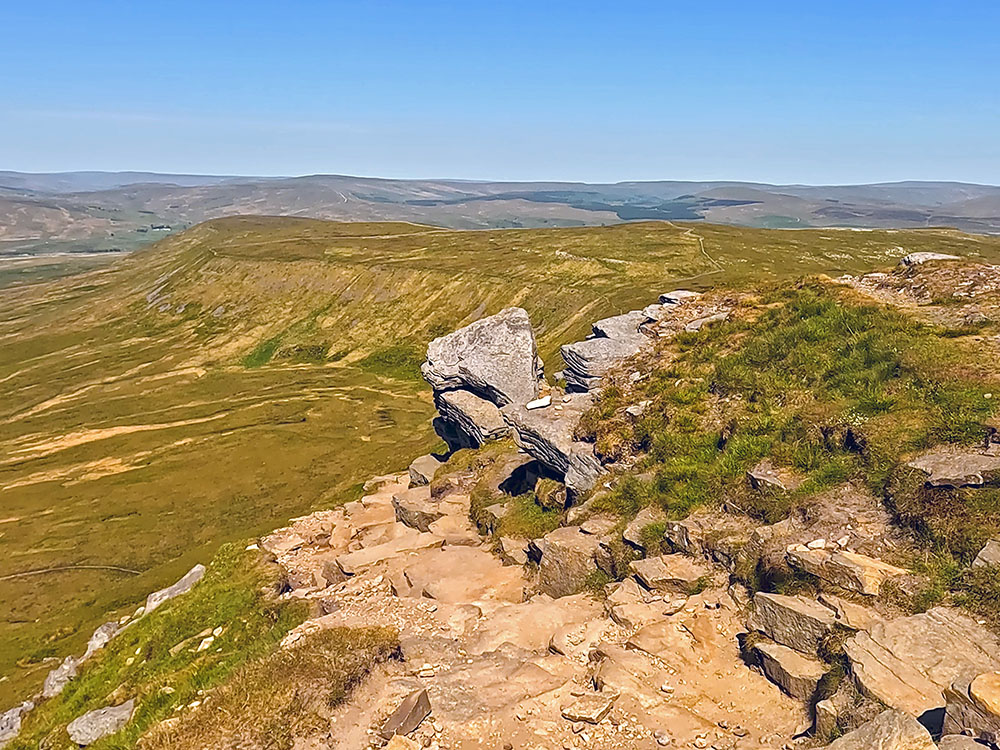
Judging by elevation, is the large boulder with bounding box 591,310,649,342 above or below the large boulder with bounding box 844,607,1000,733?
above

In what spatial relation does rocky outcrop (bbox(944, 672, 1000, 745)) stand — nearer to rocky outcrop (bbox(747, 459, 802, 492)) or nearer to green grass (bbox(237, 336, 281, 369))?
rocky outcrop (bbox(747, 459, 802, 492))

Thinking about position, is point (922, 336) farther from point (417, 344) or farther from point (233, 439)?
point (417, 344)

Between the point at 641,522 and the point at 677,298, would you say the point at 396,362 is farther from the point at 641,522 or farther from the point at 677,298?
→ the point at 641,522

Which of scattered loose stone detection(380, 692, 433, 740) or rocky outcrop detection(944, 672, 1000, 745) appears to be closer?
rocky outcrop detection(944, 672, 1000, 745)

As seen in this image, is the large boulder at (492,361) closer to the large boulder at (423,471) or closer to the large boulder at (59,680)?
the large boulder at (423,471)

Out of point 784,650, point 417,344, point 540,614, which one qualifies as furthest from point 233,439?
point 784,650

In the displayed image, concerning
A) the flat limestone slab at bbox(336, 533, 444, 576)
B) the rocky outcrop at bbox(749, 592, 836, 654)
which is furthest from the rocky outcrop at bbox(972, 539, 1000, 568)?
the flat limestone slab at bbox(336, 533, 444, 576)

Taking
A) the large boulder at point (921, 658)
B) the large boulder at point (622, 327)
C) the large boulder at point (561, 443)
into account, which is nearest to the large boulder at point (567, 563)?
the large boulder at point (561, 443)
